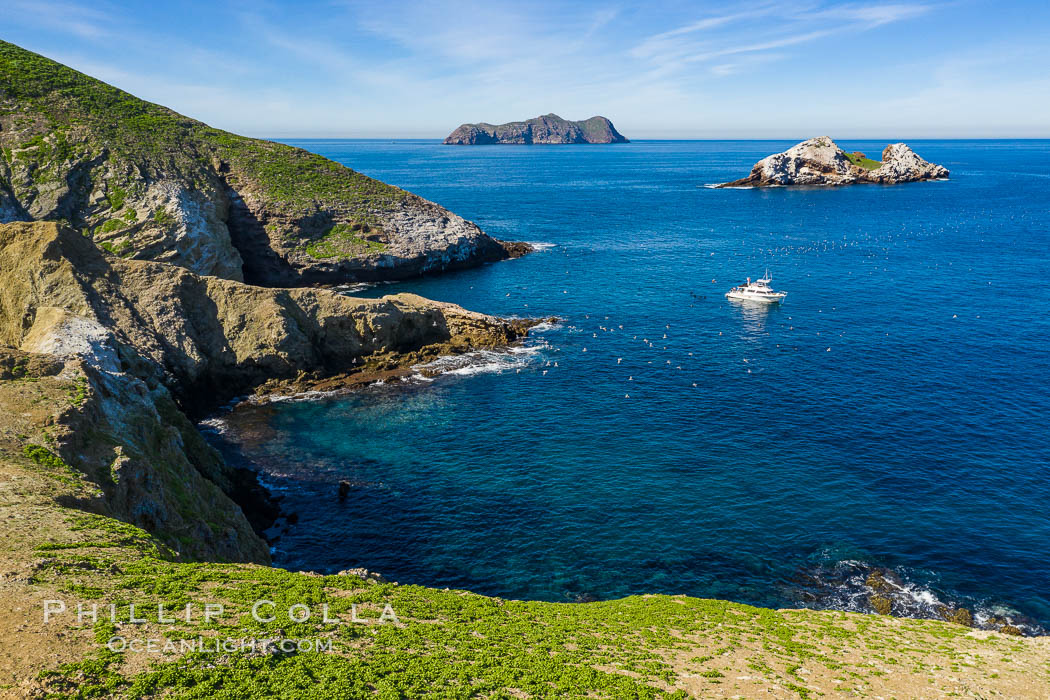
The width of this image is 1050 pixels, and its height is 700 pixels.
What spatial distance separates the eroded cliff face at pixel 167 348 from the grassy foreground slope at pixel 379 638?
8.83 ft

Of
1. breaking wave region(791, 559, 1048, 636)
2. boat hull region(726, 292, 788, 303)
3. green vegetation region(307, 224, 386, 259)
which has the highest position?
green vegetation region(307, 224, 386, 259)

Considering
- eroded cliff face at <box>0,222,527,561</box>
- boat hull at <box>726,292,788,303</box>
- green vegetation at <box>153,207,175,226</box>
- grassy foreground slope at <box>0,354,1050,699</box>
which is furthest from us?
boat hull at <box>726,292,788,303</box>

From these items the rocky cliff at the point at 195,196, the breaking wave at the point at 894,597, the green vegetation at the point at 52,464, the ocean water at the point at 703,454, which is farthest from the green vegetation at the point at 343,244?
the breaking wave at the point at 894,597

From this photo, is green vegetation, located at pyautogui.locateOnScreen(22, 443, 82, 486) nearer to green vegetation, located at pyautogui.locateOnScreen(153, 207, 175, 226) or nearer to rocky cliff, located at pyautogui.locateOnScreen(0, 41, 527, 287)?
rocky cliff, located at pyautogui.locateOnScreen(0, 41, 527, 287)

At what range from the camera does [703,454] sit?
2071 inches

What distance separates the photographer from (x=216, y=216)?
10219 centimetres

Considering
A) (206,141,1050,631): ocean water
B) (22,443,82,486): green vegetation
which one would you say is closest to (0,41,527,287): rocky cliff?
(206,141,1050,631): ocean water

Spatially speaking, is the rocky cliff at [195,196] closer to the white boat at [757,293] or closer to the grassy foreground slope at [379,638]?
the white boat at [757,293]

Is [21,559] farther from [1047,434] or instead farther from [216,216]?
[216,216]

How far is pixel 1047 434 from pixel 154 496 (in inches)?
2736

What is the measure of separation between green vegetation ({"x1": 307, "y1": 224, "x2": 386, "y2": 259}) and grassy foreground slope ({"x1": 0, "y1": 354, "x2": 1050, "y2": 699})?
79531 mm

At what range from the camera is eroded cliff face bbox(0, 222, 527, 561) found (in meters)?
32.2

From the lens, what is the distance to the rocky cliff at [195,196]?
305 ft

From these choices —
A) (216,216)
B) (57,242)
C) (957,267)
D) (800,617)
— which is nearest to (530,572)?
(800,617)
